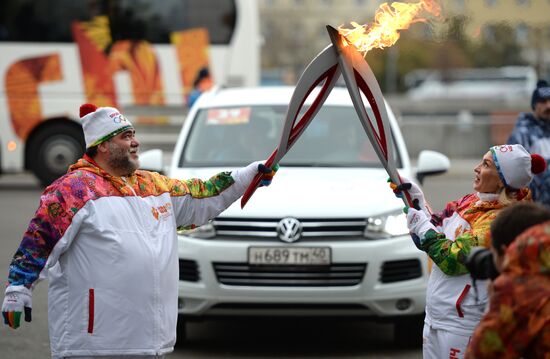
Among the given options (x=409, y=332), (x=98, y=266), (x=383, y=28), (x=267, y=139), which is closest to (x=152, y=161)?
(x=267, y=139)

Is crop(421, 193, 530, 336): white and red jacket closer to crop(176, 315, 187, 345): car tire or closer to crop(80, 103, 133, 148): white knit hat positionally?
crop(80, 103, 133, 148): white knit hat

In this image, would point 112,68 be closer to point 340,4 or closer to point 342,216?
point 342,216

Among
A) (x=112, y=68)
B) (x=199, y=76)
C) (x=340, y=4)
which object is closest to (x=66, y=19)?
(x=112, y=68)

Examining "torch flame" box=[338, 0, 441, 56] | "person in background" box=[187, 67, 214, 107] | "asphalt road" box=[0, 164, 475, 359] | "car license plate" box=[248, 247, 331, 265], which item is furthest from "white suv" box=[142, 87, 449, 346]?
"person in background" box=[187, 67, 214, 107]

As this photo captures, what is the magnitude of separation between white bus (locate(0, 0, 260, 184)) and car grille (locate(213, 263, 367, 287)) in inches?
442

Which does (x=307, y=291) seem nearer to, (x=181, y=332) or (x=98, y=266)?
(x=181, y=332)

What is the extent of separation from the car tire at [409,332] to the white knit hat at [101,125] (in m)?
3.32

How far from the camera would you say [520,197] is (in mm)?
4828

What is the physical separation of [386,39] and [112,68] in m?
13.6

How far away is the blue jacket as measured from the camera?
8961mm

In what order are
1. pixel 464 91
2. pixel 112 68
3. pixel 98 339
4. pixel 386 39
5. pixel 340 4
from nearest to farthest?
pixel 98 339, pixel 386 39, pixel 112 68, pixel 464 91, pixel 340 4

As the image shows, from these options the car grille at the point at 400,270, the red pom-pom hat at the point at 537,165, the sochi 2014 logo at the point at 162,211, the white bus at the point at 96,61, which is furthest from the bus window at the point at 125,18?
the red pom-pom hat at the point at 537,165

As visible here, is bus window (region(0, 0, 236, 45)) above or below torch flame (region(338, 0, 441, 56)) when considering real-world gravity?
below

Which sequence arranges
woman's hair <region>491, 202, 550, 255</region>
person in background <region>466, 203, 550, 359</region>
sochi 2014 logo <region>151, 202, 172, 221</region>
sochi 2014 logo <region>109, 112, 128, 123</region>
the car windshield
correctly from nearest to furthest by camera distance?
person in background <region>466, 203, 550, 359</region> → woman's hair <region>491, 202, 550, 255</region> → sochi 2014 logo <region>151, 202, 172, 221</region> → sochi 2014 logo <region>109, 112, 128, 123</region> → the car windshield
